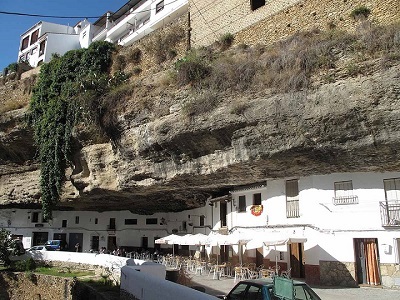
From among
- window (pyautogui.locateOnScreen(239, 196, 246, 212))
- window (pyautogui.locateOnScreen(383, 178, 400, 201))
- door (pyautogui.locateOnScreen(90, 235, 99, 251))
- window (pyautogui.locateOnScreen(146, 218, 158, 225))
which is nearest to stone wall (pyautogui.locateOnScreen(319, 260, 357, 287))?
window (pyautogui.locateOnScreen(383, 178, 400, 201))

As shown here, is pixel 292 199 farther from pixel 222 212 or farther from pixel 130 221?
pixel 130 221

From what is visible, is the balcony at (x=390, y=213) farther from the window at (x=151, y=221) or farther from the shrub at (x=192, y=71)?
the window at (x=151, y=221)

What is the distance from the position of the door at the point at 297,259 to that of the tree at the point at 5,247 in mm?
15956

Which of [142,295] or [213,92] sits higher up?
[213,92]

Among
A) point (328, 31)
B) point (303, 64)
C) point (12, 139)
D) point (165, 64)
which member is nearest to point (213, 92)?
point (303, 64)

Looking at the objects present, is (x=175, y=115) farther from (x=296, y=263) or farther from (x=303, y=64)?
(x=296, y=263)

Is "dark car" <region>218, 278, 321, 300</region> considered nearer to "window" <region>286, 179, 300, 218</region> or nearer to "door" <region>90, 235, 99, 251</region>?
"window" <region>286, 179, 300, 218</region>

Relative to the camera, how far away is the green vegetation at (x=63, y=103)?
20969mm

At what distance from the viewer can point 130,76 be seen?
2389cm

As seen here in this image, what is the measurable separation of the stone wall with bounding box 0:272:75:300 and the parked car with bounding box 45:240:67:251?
11.6m

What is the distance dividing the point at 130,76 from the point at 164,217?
42.6 ft

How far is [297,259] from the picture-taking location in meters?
17.4

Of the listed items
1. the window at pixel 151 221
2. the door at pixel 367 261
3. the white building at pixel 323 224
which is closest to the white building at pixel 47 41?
the window at pixel 151 221

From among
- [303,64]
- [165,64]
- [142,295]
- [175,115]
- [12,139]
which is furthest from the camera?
[12,139]
